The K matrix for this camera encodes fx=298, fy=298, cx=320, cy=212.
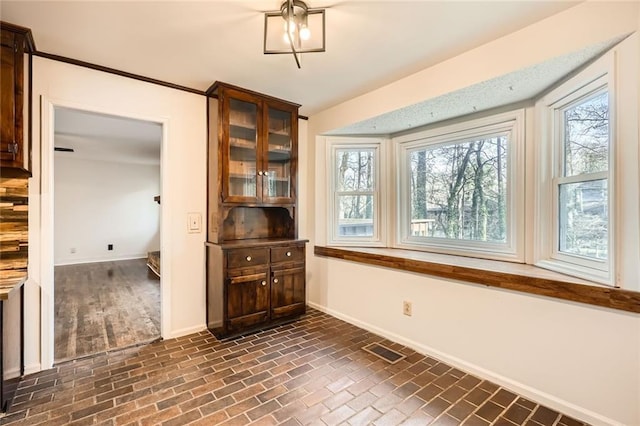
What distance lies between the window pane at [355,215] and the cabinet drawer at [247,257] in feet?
3.44

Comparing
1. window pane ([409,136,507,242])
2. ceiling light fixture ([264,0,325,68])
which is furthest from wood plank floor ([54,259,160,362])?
window pane ([409,136,507,242])

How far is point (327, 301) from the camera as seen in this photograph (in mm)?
3518

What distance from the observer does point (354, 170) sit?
3596mm

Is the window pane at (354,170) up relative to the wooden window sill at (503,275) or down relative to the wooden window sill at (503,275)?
up

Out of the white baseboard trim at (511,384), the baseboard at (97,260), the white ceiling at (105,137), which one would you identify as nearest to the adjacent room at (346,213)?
the white baseboard trim at (511,384)

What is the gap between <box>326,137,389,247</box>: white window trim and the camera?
11.4ft

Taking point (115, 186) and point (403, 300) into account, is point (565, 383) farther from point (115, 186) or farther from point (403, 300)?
point (115, 186)

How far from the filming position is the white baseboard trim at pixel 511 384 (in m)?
1.72

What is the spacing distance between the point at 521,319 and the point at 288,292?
2036 millimetres

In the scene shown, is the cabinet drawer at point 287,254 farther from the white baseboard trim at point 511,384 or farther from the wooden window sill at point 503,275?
the white baseboard trim at point 511,384

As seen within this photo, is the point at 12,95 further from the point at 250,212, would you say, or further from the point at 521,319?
the point at 521,319

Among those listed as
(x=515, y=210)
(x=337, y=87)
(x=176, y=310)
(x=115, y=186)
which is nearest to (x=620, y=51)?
(x=515, y=210)

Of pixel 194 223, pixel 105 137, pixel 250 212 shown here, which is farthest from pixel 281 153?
pixel 105 137

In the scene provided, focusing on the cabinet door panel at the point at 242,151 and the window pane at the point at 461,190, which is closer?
the window pane at the point at 461,190
